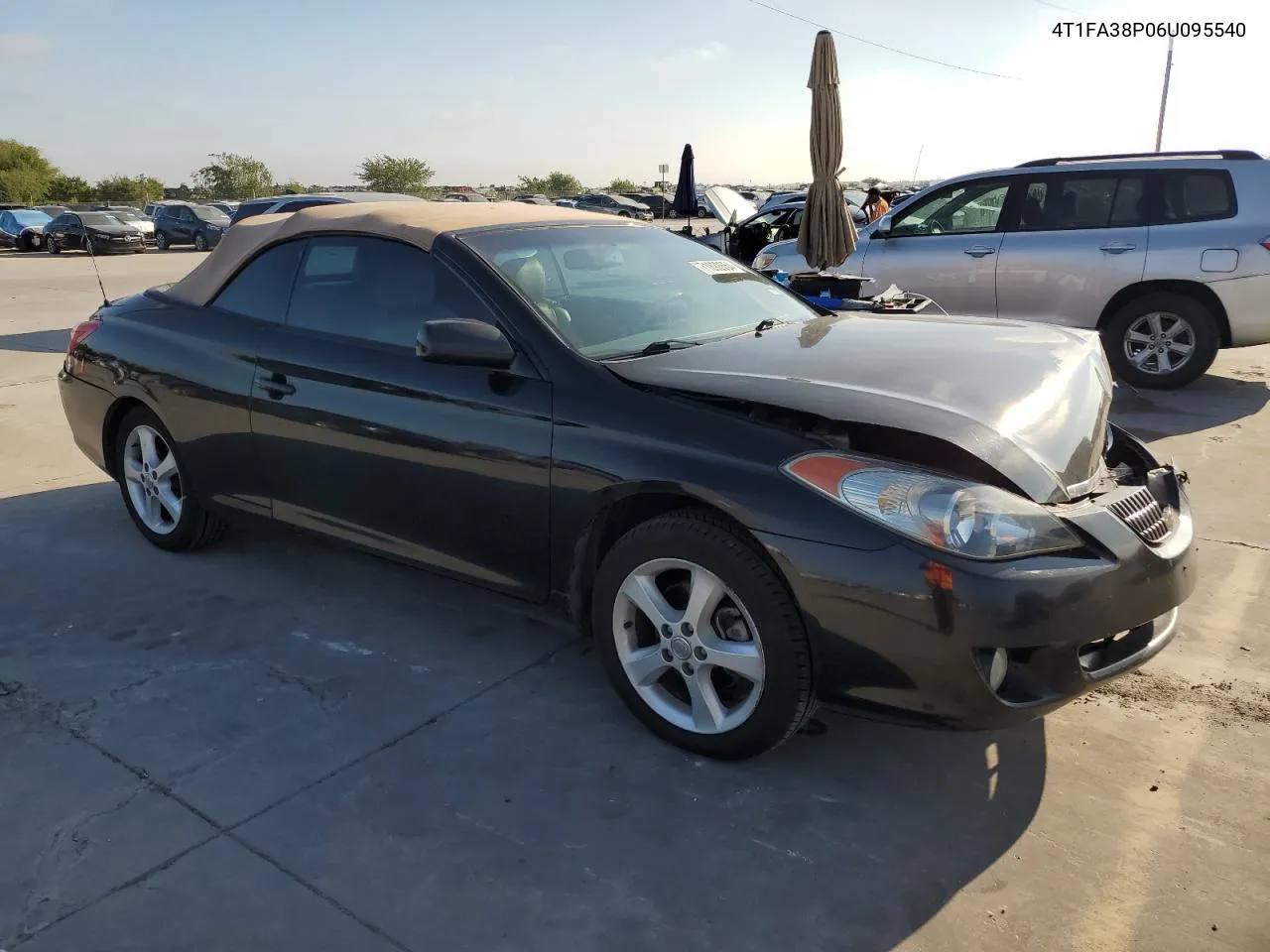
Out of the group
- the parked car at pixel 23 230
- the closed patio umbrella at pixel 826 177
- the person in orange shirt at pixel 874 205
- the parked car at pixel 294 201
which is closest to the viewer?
the closed patio umbrella at pixel 826 177

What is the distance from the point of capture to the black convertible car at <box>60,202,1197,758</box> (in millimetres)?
2432

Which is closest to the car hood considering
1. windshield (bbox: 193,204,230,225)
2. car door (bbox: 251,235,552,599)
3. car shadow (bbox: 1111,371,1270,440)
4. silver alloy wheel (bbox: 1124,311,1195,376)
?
car door (bbox: 251,235,552,599)

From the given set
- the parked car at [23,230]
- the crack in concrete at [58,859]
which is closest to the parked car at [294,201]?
the crack in concrete at [58,859]

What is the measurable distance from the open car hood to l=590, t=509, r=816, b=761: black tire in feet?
30.6

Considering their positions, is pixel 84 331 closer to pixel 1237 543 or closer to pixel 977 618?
pixel 977 618

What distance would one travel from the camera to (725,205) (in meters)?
12.0

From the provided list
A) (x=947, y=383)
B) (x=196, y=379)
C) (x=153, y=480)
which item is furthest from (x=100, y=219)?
(x=947, y=383)

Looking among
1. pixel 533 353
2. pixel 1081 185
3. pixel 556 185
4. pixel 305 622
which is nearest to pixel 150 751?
pixel 305 622

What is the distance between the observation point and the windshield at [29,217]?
98.6 ft

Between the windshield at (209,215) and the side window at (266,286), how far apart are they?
2901cm

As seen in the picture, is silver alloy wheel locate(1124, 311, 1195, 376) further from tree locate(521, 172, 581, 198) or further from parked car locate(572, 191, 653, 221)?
tree locate(521, 172, 581, 198)

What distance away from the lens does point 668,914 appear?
2.26 m

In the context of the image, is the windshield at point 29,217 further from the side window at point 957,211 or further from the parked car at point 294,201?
the side window at point 957,211

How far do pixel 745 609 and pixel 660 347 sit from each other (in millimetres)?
1015
